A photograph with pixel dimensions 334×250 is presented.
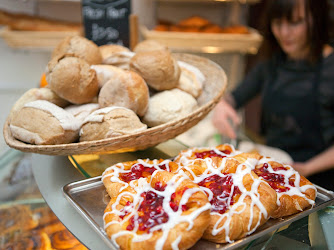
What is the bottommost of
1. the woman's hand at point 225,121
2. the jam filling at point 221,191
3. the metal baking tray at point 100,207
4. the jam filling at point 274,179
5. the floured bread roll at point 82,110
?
the woman's hand at point 225,121

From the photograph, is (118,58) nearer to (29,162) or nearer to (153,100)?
(153,100)

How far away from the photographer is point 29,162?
4.34 ft

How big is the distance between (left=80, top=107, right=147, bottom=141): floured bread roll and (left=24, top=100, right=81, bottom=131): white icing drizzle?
0.03m

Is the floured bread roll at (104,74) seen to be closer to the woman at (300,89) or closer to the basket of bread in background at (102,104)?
the basket of bread in background at (102,104)

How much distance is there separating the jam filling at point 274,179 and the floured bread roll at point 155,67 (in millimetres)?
508

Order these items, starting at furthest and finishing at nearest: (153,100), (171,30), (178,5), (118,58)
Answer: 1. (178,5)
2. (171,30)
3. (118,58)
4. (153,100)

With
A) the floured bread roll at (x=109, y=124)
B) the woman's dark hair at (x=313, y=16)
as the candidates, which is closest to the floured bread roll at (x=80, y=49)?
the floured bread roll at (x=109, y=124)

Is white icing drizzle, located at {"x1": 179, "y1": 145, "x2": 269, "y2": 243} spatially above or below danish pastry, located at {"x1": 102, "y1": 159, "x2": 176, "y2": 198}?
above

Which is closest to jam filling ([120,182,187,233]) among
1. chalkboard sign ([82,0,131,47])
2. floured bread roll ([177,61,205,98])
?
floured bread roll ([177,61,205,98])

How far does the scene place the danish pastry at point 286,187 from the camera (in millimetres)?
818

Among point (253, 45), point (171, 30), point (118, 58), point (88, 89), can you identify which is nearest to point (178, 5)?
point (171, 30)

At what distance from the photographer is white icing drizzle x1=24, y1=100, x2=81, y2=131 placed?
1.01 meters

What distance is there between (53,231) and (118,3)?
1.38 m

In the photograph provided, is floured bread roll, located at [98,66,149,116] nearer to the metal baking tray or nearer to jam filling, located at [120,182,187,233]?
the metal baking tray
